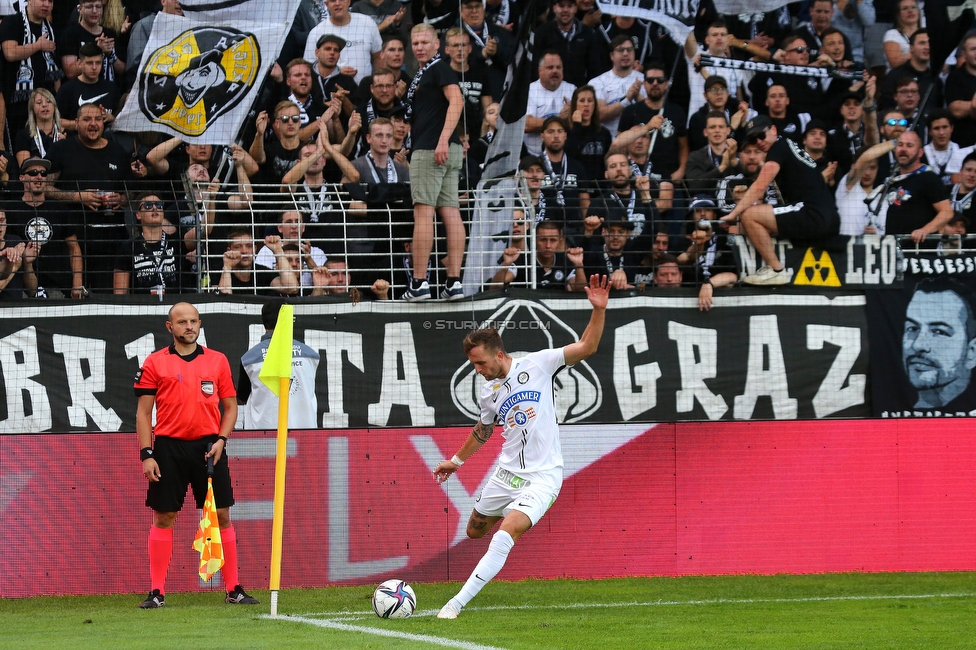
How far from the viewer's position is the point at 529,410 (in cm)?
709

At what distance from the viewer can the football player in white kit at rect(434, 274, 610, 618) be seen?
22.7 feet

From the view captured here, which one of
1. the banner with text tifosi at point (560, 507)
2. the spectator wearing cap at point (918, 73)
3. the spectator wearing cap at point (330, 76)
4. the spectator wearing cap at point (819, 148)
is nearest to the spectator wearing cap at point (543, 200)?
the spectator wearing cap at point (330, 76)

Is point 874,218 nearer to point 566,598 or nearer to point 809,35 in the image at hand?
point 809,35

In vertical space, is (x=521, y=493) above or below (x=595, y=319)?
below

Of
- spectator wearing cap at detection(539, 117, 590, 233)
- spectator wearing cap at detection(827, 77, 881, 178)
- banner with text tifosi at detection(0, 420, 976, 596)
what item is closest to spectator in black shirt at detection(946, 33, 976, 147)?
spectator wearing cap at detection(827, 77, 881, 178)

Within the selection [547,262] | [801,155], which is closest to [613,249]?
[547,262]

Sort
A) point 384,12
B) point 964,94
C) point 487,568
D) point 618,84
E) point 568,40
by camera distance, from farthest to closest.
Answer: point 964,94
point 568,40
point 618,84
point 384,12
point 487,568

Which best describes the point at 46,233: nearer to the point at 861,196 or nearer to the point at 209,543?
the point at 209,543

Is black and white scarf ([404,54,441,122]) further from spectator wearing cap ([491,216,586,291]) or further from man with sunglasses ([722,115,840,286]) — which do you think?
man with sunglasses ([722,115,840,286])

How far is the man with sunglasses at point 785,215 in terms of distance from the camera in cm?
1170

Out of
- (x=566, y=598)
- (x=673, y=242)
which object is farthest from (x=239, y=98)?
(x=566, y=598)

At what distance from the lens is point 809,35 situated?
14.2m

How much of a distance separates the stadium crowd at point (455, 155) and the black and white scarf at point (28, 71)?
0.07 feet

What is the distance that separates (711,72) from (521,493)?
26.8 feet
